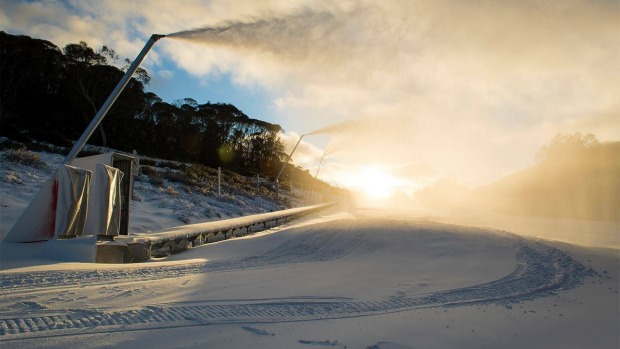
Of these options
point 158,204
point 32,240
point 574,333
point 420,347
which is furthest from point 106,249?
point 158,204

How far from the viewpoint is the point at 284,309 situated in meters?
4.54

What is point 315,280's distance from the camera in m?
6.30

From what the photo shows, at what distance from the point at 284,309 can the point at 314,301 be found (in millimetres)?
596

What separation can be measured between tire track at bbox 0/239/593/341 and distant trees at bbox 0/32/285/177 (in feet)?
92.1

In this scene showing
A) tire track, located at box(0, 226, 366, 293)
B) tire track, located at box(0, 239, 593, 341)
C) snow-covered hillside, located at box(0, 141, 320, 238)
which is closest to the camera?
tire track, located at box(0, 239, 593, 341)

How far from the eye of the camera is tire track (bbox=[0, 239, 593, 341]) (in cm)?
344

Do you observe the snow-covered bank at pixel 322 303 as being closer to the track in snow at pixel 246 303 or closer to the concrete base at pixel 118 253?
the track in snow at pixel 246 303

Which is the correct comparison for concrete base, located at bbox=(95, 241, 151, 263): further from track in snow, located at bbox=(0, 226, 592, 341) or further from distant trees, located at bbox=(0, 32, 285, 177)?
distant trees, located at bbox=(0, 32, 285, 177)

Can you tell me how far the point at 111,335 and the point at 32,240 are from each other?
19.4ft

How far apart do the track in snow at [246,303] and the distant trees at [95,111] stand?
26.1 meters

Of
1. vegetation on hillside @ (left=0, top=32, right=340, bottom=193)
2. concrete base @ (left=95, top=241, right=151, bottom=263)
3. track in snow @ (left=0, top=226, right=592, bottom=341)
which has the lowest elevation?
concrete base @ (left=95, top=241, right=151, bottom=263)

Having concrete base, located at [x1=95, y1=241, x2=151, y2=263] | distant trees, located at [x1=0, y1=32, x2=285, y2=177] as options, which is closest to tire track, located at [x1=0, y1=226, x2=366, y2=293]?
concrete base, located at [x1=95, y1=241, x2=151, y2=263]

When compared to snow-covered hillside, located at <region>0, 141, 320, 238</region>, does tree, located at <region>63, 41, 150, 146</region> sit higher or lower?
higher

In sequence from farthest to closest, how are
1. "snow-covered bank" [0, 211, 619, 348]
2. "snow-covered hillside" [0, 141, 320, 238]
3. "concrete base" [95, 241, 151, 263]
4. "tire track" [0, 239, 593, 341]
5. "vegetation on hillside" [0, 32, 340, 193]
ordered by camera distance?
1. "vegetation on hillside" [0, 32, 340, 193]
2. "snow-covered hillside" [0, 141, 320, 238]
3. "concrete base" [95, 241, 151, 263]
4. "snow-covered bank" [0, 211, 619, 348]
5. "tire track" [0, 239, 593, 341]
